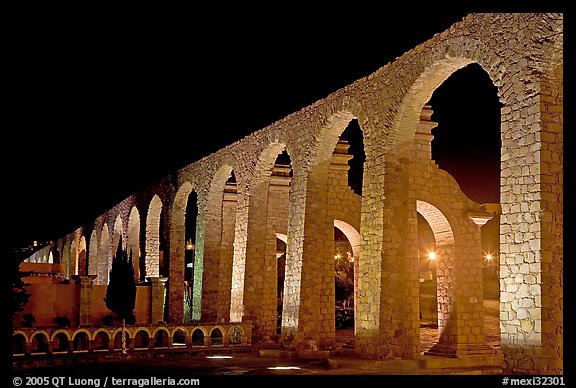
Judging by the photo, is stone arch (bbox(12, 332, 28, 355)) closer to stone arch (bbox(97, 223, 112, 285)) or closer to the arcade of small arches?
the arcade of small arches

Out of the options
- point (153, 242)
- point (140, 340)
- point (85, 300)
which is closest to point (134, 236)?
point (153, 242)

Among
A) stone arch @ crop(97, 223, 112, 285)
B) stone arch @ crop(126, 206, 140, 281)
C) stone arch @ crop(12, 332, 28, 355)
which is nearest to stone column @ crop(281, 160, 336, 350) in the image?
stone arch @ crop(12, 332, 28, 355)

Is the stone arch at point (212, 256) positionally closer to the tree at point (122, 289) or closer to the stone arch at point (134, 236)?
the tree at point (122, 289)

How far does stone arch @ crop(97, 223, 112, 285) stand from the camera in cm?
3619

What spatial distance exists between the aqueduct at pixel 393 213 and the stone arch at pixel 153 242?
5.66ft

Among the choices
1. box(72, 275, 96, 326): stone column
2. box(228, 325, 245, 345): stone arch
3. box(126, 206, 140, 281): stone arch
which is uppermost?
box(126, 206, 140, 281): stone arch

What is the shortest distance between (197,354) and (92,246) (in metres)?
22.9

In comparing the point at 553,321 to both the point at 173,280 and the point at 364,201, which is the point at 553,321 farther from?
the point at 173,280

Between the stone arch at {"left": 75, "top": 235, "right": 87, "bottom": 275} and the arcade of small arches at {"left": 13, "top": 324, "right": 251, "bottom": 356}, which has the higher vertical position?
the stone arch at {"left": 75, "top": 235, "right": 87, "bottom": 275}

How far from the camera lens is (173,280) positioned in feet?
89.3

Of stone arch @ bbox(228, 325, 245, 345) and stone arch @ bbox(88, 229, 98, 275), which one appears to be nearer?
stone arch @ bbox(228, 325, 245, 345)

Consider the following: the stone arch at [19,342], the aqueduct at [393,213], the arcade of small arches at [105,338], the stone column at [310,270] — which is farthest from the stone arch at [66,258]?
the stone column at [310,270]

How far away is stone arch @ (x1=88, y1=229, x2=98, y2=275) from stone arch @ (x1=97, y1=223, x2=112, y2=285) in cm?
117

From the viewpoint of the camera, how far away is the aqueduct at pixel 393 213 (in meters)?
10.7
